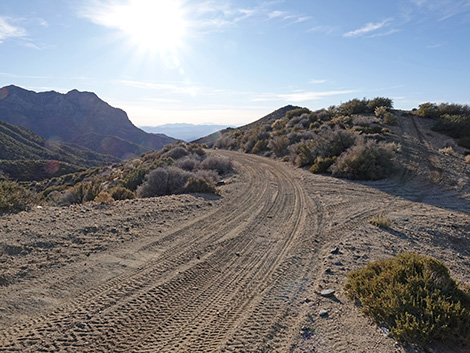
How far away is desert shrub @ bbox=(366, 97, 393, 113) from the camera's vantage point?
1305 inches

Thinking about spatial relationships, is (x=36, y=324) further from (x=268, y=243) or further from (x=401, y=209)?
(x=401, y=209)

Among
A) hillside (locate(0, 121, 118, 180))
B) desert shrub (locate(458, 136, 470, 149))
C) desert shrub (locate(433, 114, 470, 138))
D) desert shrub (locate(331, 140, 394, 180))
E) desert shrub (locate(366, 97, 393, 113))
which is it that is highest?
desert shrub (locate(366, 97, 393, 113))

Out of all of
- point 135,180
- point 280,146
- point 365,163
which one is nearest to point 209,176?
point 135,180

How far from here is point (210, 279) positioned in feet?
16.6

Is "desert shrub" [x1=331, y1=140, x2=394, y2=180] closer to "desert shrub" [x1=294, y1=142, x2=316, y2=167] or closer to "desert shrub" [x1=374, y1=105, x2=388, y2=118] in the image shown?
"desert shrub" [x1=294, y1=142, x2=316, y2=167]

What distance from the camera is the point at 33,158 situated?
236ft

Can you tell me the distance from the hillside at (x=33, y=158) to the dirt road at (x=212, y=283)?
43487mm

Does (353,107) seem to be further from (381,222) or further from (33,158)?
(33,158)

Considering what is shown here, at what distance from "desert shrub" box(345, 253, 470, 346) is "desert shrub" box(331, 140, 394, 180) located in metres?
9.85

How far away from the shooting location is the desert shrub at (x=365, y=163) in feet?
45.3

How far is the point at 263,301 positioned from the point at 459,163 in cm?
1620

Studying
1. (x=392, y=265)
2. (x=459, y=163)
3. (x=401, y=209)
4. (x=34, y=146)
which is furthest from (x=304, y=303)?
(x=34, y=146)

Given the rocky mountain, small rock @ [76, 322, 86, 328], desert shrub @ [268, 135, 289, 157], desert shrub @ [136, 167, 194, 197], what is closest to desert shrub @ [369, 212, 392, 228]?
desert shrub @ [136, 167, 194, 197]

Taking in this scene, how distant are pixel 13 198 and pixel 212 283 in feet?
20.0
